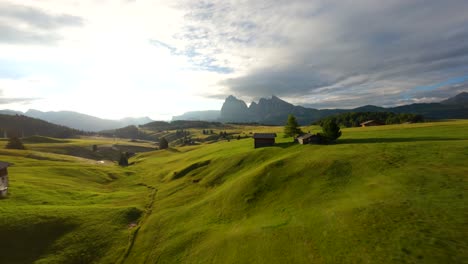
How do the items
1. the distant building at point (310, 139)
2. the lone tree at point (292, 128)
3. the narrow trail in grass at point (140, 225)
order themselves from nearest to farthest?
the narrow trail in grass at point (140, 225) < the distant building at point (310, 139) < the lone tree at point (292, 128)

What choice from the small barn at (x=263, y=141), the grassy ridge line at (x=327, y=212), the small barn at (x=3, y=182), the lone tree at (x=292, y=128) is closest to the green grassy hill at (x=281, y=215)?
the grassy ridge line at (x=327, y=212)

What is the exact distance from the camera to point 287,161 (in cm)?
5528

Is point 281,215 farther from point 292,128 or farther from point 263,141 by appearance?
point 292,128

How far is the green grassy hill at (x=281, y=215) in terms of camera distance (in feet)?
87.0

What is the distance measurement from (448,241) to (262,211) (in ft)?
78.8

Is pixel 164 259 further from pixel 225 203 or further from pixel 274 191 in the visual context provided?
pixel 274 191

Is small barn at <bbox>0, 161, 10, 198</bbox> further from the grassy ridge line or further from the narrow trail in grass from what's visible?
the grassy ridge line

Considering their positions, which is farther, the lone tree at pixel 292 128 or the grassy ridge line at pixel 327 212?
the lone tree at pixel 292 128

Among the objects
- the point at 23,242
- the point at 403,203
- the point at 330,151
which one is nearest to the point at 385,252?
the point at 403,203

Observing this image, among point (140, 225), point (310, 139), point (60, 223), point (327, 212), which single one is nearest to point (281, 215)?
point (327, 212)

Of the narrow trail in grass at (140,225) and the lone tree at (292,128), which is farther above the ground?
the lone tree at (292,128)

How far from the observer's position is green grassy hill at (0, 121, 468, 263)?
26.5 meters

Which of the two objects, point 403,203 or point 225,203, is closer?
point 403,203

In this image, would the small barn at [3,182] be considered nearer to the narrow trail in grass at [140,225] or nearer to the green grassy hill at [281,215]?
the green grassy hill at [281,215]
